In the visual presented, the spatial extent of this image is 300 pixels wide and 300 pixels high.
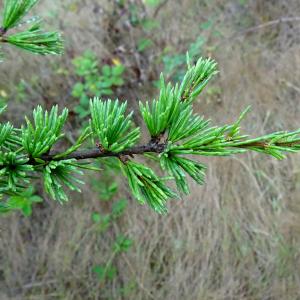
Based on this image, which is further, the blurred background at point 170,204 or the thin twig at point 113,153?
the blurred background at point 170,204

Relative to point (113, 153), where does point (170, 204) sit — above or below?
below

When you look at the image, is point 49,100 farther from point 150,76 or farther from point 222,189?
point 222,189

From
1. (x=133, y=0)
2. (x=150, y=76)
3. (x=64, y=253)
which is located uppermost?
(x=133, y=0)

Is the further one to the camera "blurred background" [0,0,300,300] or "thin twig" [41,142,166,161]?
"blurred background" [0,0,300,300]

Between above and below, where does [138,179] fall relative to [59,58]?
below

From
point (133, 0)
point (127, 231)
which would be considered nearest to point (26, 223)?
point (127, 231)

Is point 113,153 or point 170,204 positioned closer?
point 113,153

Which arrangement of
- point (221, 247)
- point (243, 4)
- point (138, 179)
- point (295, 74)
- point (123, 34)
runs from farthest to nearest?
point (243, 4) < point (123, 34) < point (295, 74) < point (221, 247) < point (138, 179)

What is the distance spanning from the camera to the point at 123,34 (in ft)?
7.54

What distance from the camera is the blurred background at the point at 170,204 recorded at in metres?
1.67

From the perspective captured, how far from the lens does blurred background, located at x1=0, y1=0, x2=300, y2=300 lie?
1671 millimetres

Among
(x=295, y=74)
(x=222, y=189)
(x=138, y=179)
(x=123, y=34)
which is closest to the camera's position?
(x=138, y=179)

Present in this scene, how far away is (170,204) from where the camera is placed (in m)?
1.80

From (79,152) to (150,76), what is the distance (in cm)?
172
